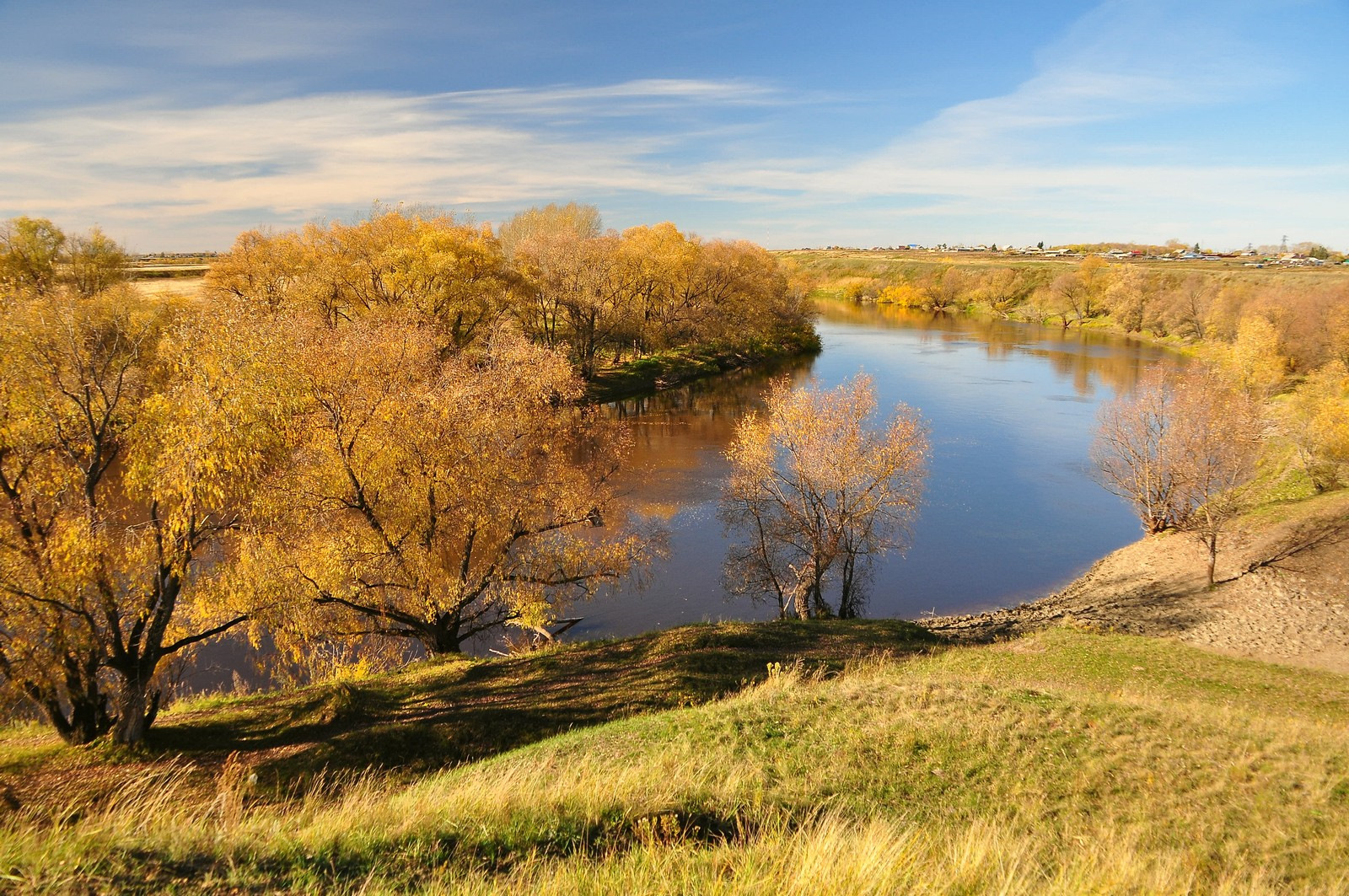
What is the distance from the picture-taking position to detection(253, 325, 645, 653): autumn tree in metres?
15.0

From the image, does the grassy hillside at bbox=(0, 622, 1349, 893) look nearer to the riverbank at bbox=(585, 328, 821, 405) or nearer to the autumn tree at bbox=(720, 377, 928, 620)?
the autumn tree at bbox=(720, 377, 928, 620)

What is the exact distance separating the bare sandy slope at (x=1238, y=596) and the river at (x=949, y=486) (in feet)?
5.84

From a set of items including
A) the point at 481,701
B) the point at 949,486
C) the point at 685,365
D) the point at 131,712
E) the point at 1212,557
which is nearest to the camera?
the point at 131,712

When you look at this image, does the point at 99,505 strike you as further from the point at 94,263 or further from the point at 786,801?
the point at 94,263

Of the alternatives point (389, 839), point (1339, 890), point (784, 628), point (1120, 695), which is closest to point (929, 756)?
point (1339, 890)

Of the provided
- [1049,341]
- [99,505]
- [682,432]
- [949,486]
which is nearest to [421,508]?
[99,505]

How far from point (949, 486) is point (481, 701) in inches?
1058

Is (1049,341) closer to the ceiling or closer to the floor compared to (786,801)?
closer to the ceiling

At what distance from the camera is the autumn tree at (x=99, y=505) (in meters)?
10.4

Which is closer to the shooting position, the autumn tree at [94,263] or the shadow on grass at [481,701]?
the shadow on grass at [481,701]

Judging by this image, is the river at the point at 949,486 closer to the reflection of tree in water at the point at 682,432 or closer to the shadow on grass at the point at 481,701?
the reflection of tree in water at the point at 682,432

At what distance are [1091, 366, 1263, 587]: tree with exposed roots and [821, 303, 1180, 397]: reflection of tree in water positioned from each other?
2594cm

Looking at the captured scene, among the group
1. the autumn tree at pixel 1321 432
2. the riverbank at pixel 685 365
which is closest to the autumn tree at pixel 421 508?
the riverbank at pixel 685 365

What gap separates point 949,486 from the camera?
33.7 m
